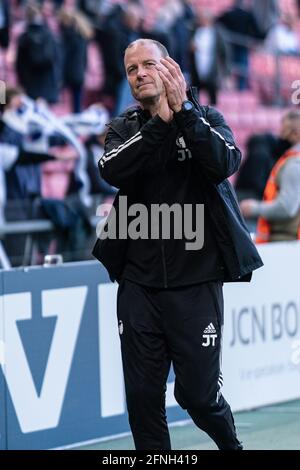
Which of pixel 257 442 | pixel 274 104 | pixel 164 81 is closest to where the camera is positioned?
pixel 164 81

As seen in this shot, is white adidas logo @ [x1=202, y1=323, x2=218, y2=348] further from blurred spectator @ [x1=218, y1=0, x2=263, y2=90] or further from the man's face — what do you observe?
blurred spectator @ [x1=218, y1=0, x2=263, y2=90]

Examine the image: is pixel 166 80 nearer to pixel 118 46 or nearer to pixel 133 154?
pixel 133 154

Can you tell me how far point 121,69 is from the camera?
1465cm

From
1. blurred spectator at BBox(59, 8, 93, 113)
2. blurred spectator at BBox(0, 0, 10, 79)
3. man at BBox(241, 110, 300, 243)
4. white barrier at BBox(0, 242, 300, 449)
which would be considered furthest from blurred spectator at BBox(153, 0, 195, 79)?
white barrier at BBox(0, 242, 300, 449)

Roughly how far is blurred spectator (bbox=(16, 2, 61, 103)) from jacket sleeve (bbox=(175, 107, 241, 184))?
7970mm

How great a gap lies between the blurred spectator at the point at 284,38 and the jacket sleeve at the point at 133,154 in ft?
47.3

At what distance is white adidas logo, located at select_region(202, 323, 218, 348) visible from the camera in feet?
17.4

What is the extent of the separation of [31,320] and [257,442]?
159 cm

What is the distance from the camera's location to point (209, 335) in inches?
209

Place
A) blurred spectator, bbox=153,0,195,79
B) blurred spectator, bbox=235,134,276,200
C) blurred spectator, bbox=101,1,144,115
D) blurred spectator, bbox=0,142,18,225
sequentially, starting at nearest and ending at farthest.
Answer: blurred spectator, bbox=0,142,18,225 < blurred spectator, bbox=235,134,276,200 < blurred spectator, bbox=101,1,144,115 < blurred spectator, bbox=153,0,195,79

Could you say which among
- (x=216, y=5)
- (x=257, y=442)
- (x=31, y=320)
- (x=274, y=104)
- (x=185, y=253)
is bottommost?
(x=257, y=442)

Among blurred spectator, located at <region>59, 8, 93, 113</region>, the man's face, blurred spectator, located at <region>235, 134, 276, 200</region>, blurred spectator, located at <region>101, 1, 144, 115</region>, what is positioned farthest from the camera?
blurred spectator, located at <region>101, 1, 144, 115</region>
